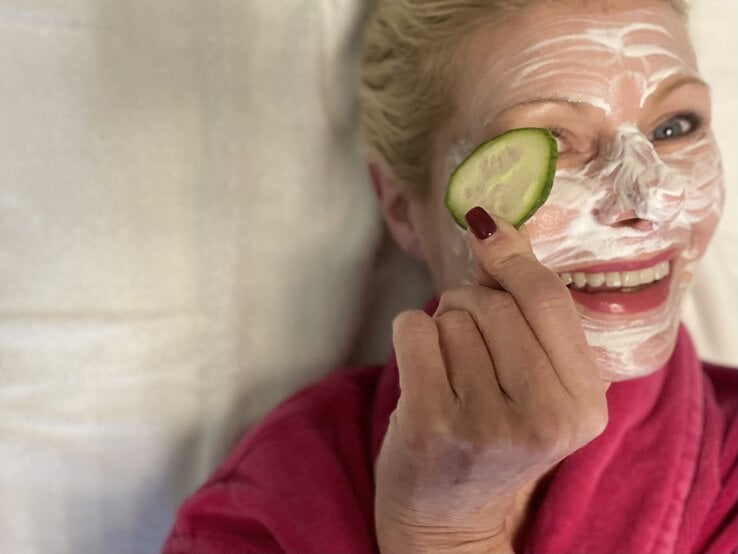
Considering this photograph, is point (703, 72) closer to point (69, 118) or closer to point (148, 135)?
point (148, 135)

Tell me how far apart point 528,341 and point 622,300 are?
1.01ft

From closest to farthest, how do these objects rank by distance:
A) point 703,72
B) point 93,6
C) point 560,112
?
point 560,112, point 93,6, point 703,72

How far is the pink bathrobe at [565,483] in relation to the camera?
38.2 inches

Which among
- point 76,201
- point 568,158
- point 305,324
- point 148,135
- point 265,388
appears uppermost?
point 568,158

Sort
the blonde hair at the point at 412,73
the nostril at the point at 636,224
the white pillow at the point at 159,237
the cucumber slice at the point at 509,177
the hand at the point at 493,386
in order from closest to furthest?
the hand at the point at 493,386 < the cucumber slice at the point at 509,177 < the nostril at the point at 636,224 < the blonde hair at the point at 412,73 < the white pillow at the point at 159,237

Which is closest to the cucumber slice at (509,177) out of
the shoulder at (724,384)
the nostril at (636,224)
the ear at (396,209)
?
the nostril at (636,224)

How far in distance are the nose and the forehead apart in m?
0.06

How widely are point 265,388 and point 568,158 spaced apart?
0.68 m

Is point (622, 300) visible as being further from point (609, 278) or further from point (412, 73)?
point (412, 73)

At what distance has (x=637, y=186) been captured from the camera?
842 mm

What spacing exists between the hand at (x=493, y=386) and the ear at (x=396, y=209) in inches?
16.9

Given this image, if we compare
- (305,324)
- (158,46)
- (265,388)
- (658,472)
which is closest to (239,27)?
(158,46)

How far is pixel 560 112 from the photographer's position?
896 millimetres

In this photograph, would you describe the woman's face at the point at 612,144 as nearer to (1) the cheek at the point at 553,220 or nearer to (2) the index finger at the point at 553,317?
(1) the cheek at the point at 553,220
